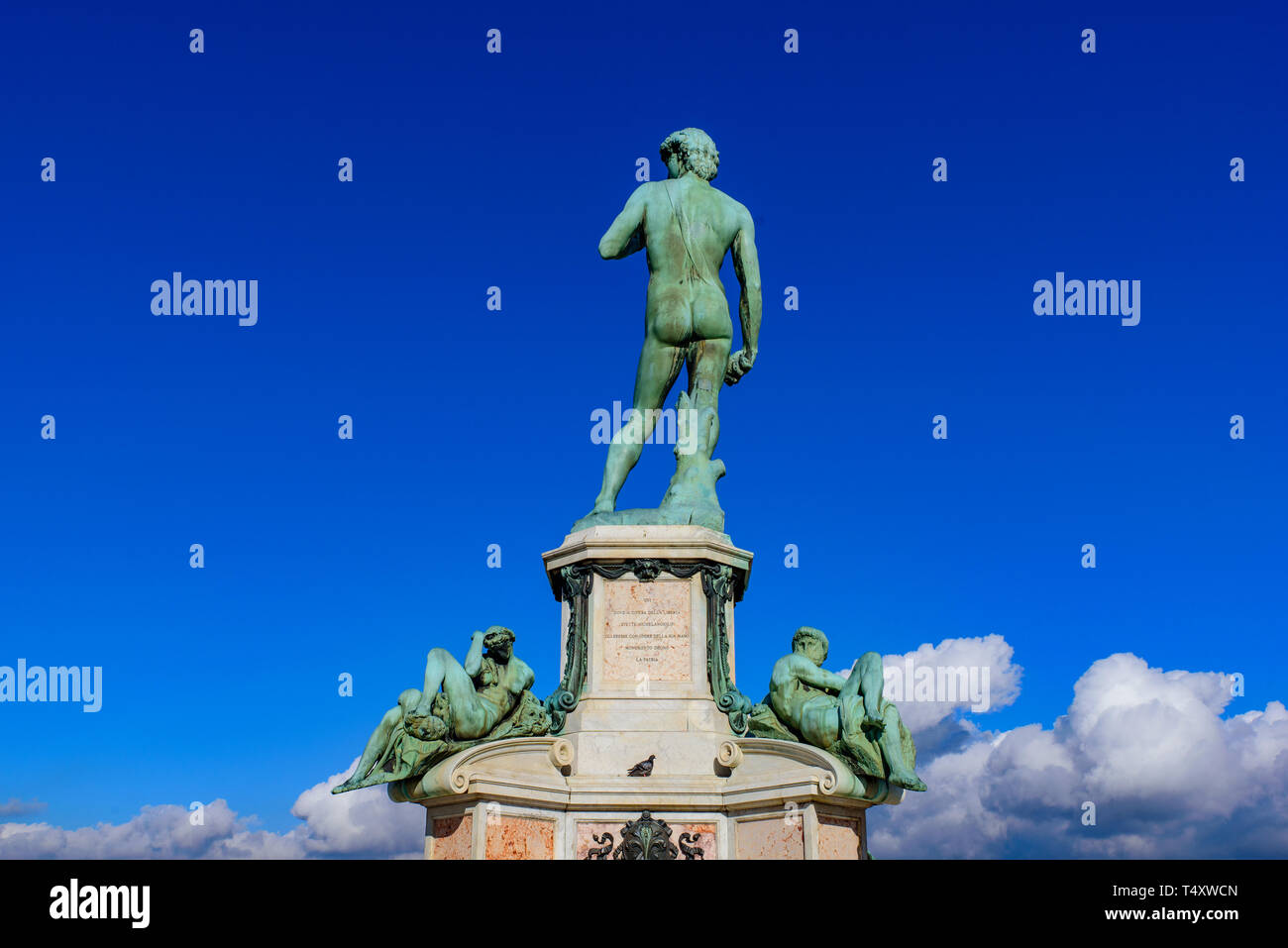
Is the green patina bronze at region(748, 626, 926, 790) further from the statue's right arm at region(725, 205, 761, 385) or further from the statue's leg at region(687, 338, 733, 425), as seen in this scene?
the statue's right arm at region(725, 205, 761, 385)

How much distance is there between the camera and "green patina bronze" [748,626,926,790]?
14.1m

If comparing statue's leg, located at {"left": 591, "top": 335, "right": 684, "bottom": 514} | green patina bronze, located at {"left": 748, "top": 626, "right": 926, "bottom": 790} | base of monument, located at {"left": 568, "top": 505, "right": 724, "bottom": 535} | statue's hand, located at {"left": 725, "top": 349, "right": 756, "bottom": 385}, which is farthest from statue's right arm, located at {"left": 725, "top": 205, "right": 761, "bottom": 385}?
green patina bronze, located at {"left": 748, "top": 626, "right": 926, "bottom": 790}

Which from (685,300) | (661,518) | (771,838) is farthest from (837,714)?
(685,300)

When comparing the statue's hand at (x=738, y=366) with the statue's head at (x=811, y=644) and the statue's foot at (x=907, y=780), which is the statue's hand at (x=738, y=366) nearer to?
the statue's head at (x=811, y=644)

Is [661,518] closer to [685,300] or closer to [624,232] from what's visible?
[685,300]

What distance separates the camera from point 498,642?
15.2 metres

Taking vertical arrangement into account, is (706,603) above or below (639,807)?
above

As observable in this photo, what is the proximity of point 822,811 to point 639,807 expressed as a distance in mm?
1962

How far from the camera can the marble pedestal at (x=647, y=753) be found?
45.6 ft

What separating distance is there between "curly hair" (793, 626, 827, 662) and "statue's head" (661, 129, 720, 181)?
235 inches
